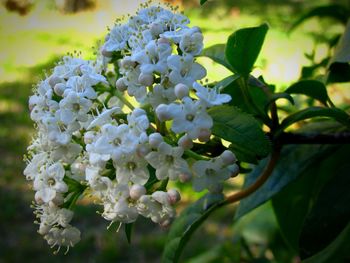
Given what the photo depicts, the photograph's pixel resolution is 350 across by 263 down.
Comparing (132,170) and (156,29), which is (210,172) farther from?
(156,29)

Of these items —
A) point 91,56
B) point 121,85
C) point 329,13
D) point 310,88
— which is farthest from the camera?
point 91,56

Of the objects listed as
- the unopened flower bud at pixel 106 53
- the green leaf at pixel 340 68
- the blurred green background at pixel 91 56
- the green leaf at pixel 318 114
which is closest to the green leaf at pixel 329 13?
the blurred green background at pixel 91 56

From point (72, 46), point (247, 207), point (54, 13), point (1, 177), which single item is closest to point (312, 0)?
point (72, 46)

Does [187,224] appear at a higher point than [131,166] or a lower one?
lower

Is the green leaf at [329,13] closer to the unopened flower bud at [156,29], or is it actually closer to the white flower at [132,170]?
the unopened flower bud at [156,29]

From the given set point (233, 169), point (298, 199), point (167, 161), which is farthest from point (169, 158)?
point (298, 199)

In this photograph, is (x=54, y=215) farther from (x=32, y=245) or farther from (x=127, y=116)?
(x=32, y=245)

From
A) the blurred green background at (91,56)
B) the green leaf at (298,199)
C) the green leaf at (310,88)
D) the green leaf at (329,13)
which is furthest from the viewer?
the blurred green background at (91,56)
